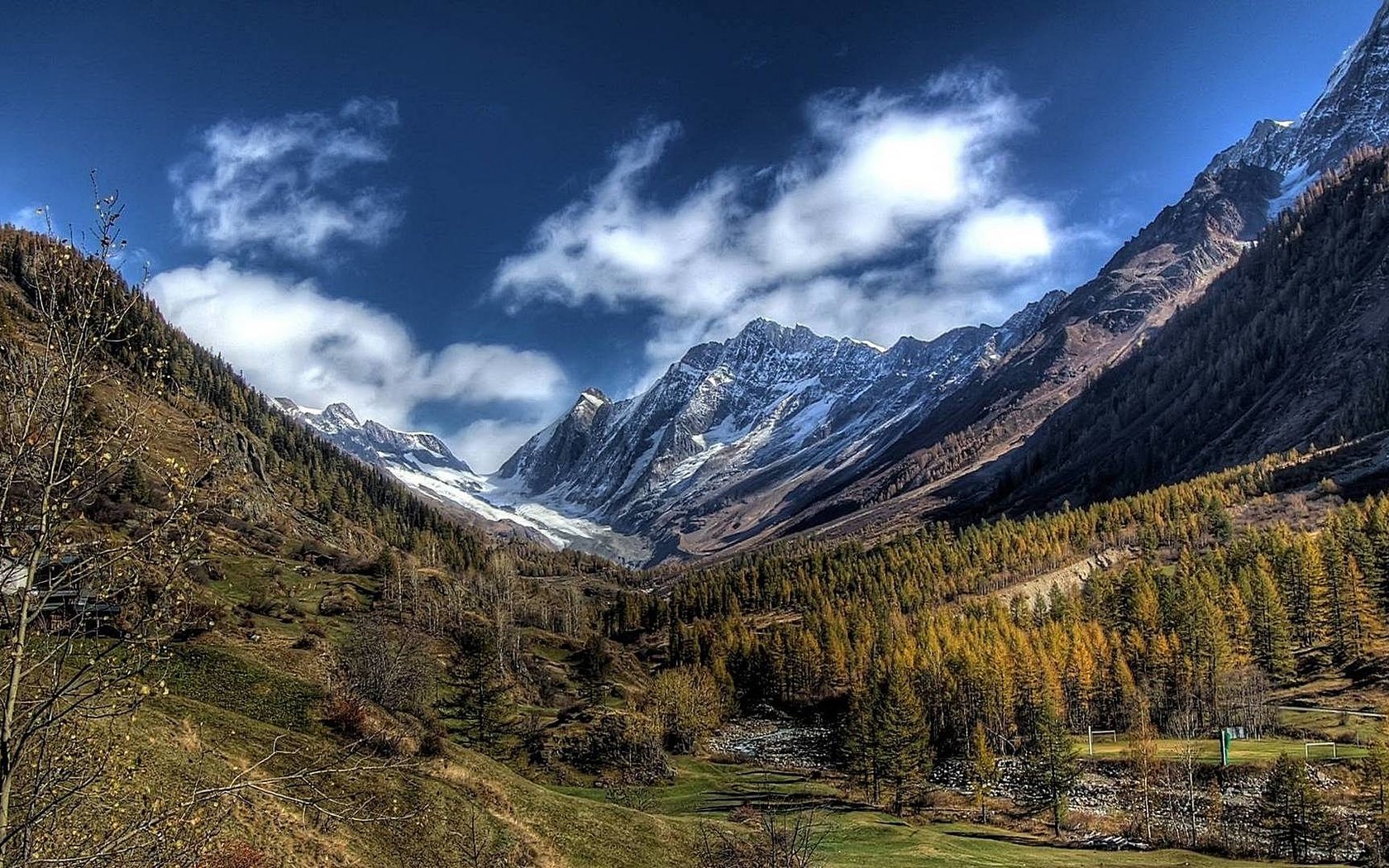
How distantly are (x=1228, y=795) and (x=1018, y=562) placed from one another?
11840 cm

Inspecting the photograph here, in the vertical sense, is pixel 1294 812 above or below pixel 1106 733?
below

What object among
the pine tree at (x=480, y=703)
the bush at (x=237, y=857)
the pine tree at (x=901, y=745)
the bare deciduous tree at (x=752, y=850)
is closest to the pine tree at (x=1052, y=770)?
the pine tree at (x=901, y=745)

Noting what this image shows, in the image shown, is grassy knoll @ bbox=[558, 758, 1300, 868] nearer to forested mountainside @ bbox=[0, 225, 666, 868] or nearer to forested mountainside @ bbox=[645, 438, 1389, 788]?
forested mountainside @ bbox=[645, 438, 1389, 788]

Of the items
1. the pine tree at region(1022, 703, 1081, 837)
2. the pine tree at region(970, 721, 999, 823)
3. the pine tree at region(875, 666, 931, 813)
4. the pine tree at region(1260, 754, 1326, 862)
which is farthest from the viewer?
the pine tree at region(970, 721, 999, 823)

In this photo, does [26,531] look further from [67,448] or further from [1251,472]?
[1251,472]

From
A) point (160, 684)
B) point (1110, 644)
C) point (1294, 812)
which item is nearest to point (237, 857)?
point (160, 684)

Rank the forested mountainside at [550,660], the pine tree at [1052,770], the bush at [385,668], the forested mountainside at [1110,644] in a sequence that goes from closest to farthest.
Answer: the forested mountainside at [550,660]
the bush at [385,668]
the pine tree at [1052,770]
the forested mountainside at [1110,644]

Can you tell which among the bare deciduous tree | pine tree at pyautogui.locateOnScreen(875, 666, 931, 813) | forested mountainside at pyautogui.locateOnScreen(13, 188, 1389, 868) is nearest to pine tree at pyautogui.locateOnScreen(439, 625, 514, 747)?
forested mountainside at pyautogui.locateOnScreen(13, 188, 1389, 868)

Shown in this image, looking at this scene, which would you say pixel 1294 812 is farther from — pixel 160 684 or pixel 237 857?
pixel 160 684

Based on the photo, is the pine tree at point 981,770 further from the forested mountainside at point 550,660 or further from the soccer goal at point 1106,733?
the soccer goal at point 1106,733

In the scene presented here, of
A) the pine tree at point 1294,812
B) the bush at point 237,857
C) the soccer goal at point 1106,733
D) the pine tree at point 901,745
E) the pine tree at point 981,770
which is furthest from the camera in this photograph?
the soccer goal at point 1106,733

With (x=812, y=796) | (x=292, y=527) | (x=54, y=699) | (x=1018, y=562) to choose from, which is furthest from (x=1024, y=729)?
(x=292, y=527)

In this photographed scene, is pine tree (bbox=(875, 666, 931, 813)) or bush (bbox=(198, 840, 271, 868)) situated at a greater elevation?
bush (bbox=(198, 840, 271, 868))

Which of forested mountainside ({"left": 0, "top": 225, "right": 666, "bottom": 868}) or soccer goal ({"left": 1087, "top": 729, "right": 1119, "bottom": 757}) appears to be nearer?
forested mountainside ({"left": 0, "top": 225, "right": 666, "bottom": 868})
